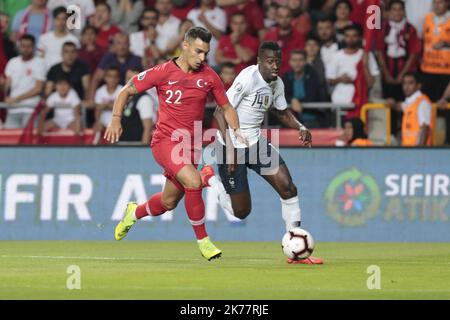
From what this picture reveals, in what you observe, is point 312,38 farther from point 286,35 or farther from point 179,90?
point 179,90

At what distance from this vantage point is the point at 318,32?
21.1 metres

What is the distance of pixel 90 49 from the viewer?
21.6 metres

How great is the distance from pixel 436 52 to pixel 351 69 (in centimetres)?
142

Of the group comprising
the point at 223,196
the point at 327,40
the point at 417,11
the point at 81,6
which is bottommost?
the point at 223,196

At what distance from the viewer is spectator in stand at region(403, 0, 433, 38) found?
21.1 metres

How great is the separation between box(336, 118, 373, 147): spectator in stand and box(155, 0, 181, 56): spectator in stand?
3.40m

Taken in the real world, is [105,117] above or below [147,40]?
below

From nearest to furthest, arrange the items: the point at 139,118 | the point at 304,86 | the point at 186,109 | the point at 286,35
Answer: the point at 186,109 < the point at 139,118 < the point at 304,86 < the point at 286,35

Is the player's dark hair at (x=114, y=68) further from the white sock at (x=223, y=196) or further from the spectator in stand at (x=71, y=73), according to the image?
the white sock at (x=223, y=196)

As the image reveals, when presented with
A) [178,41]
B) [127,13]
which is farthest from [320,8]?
[127,13]

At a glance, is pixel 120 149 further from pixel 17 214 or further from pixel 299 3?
pixel 299 3

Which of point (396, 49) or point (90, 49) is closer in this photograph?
point (396, 49)

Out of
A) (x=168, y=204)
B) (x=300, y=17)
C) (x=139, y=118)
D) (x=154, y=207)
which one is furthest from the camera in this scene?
(x=300, y=17)

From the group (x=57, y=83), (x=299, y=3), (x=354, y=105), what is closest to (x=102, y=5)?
(x=57, y=83)
